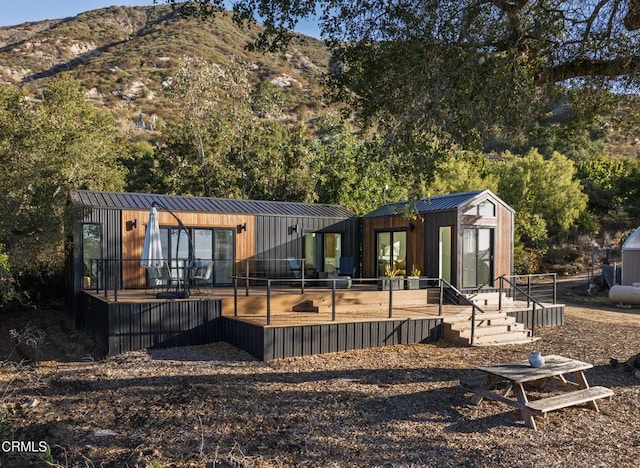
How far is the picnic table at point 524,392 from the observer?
5.38 m

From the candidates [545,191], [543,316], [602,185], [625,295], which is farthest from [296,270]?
[602,185]

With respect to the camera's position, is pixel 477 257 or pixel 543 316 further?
pixel 477 257

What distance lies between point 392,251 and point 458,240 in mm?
2449

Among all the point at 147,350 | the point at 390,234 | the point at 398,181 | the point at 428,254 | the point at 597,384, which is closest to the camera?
the point at 597,384

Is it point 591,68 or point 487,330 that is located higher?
point 591,68

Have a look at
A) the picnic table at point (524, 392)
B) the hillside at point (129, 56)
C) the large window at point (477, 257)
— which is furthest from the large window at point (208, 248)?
the hillside at point (129, 56)

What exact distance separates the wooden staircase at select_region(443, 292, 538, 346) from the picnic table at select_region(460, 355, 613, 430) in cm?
312

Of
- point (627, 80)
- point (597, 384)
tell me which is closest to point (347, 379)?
point (597, 384)

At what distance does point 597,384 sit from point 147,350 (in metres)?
7.19

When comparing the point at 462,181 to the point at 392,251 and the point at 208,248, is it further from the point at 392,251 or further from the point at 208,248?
the point at 208,248

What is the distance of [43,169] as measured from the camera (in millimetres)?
11617

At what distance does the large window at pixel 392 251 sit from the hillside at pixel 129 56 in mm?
26643

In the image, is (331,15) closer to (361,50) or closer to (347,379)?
(361,50)

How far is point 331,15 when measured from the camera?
290 inches
